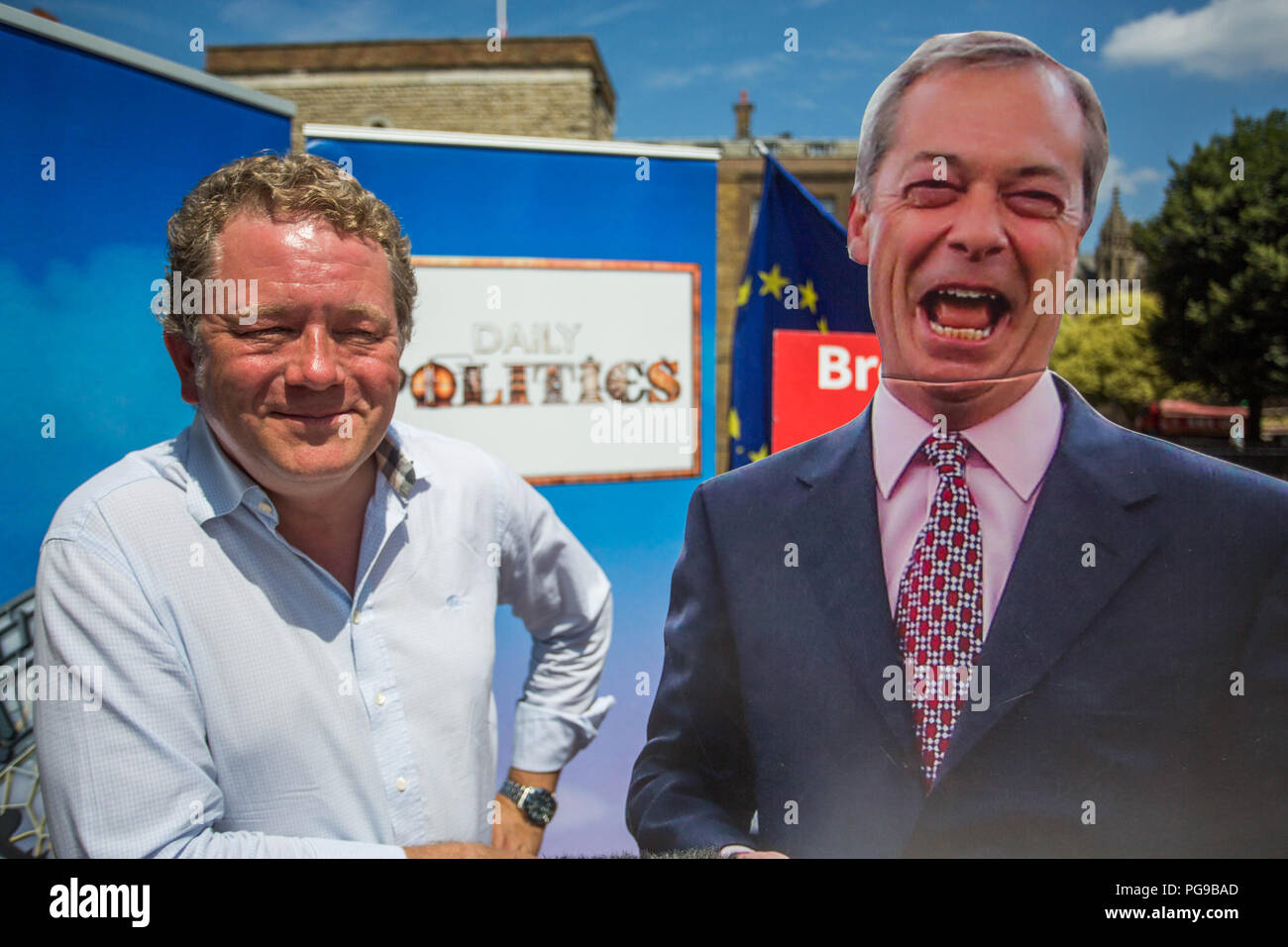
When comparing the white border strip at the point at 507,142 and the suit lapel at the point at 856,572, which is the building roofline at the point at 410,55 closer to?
the white border strip at the point at 507,142

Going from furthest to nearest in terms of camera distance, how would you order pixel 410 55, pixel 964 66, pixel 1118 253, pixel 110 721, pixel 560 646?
pixel 560 646, pixel 410 55, pixel 1118 253, pixel 964 66, pixel 110 721

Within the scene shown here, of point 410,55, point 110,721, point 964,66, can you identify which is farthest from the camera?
point 410,55

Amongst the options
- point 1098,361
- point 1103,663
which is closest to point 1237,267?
point 1098,361

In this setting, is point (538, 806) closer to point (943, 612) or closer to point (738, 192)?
point (943, 612)

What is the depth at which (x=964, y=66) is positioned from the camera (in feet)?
5.53

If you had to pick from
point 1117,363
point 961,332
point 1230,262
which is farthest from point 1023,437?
point 1230,262

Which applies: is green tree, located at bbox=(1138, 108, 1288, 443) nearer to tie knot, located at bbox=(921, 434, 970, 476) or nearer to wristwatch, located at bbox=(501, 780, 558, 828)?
tie knot, located at bbox=(921, 434, 970, 476)

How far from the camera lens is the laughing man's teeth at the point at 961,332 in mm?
1660

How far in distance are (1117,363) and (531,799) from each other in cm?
Result: 184

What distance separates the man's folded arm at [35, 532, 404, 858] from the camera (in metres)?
1.46

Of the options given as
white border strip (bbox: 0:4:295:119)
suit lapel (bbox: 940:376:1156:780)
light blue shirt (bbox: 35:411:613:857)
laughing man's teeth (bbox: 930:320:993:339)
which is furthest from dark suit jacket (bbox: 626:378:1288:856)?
white border strip (bbox: 0:4:295:119)

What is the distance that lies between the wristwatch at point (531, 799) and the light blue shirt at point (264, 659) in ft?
0.43

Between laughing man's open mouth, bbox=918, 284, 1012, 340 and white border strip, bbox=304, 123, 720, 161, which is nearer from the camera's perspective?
laughing man's open mouth, bbox=918, 284, 1012, 340

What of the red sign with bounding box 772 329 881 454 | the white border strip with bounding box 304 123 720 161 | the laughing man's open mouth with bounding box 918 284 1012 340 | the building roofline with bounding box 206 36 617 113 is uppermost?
the building roofline with bounding box 206 36 617 113
